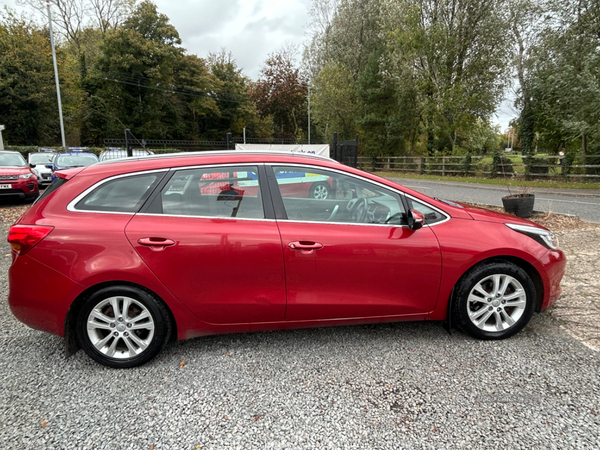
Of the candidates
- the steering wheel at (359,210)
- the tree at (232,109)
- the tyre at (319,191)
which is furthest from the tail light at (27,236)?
the tree at (232,109)

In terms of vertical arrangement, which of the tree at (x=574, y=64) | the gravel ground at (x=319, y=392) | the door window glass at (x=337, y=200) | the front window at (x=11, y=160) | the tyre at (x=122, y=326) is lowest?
the gravel ground at (x=319, y=392)

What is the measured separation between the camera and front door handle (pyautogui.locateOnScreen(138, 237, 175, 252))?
8.80 ft

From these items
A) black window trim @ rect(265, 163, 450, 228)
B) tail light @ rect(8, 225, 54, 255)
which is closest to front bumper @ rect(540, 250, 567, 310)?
black window trim @ rect(265, 163, 450, 228)

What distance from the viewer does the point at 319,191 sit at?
128 inches

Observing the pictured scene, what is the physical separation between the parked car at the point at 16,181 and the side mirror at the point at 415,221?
1133 cm

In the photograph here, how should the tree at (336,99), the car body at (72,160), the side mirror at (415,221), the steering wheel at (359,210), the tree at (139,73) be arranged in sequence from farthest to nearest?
1. the tree at (139,73)
2. the tree at (336,99)
3. the car body at (72,160)
4. the steering wheel at (359,210)
5. the side mirror at (415,221)

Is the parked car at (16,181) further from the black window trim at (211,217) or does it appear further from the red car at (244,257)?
the black window trim at (211,217)

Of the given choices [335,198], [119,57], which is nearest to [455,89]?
[335,198]

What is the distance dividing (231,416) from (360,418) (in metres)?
0.80

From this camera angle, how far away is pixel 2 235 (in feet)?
24.4

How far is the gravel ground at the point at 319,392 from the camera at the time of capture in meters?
2.15

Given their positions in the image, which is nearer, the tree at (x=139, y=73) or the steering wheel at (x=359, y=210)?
the steering wheel at (x=359, y=210)

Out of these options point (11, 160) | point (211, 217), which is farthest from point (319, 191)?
point (11, 160)

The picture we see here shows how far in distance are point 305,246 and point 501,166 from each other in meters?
21.3
